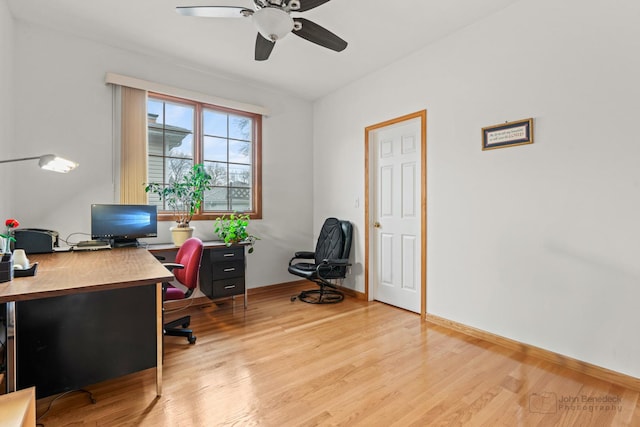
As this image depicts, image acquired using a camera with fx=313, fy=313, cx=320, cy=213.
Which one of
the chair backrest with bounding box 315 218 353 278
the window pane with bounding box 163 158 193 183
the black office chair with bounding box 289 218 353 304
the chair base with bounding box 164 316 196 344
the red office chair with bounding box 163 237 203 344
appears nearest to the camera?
the red office chair with bounding box 163 237 203 344

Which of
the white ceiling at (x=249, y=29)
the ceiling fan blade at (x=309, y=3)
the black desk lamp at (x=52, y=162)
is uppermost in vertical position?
the white ceiling at (x=249, y=29)

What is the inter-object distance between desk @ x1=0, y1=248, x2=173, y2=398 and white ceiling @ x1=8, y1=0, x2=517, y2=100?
2.19m

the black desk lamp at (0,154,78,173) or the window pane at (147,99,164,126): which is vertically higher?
the window pane at (147,99,164,126)

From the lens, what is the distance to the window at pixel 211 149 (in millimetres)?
3604

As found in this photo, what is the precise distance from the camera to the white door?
346cm

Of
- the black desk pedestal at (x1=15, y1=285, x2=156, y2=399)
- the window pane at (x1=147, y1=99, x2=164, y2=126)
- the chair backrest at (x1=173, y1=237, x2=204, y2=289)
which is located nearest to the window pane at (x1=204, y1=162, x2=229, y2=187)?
the window pane at (x1=147, y1=99, x2=164, y2=126)

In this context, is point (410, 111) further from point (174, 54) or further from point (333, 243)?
point (174, 54)

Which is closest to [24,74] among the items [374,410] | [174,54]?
[174,54]

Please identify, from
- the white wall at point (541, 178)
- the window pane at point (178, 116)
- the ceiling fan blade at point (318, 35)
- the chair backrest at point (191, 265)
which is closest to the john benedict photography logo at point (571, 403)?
the white wall at point (541, 178)

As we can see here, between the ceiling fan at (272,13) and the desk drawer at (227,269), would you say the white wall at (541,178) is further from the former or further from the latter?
the desk drawer at (227,269)

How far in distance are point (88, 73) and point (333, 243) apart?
10.7 feet

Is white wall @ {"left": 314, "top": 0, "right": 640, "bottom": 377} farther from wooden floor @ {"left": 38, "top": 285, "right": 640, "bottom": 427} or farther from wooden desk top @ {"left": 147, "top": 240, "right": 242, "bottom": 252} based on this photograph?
wooden desk top @ {"left": 147, "top": 240, "right": 242, "bottom": 252}

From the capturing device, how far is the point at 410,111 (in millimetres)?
3418

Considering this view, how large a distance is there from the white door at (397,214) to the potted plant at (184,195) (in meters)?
2.06
